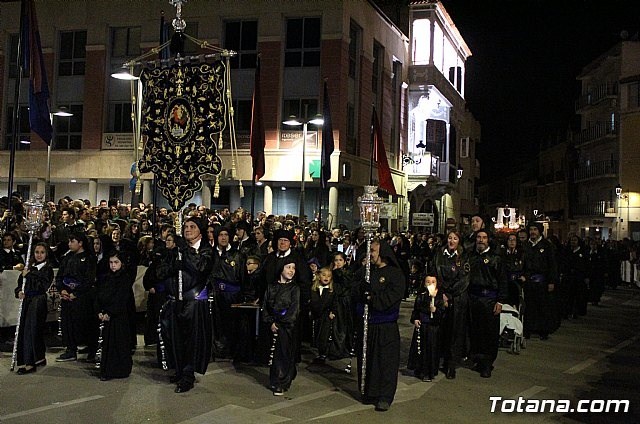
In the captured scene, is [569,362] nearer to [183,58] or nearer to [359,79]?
[183,58]

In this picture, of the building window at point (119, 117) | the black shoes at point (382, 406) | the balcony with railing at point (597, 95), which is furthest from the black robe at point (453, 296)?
the balcony with railing at point (597, 95)

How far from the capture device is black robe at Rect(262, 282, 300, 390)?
8.64 metres

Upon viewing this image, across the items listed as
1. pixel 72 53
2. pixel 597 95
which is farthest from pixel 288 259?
pixel 597 95

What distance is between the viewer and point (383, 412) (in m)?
7.94

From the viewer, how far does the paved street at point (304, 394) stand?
759 centimetres

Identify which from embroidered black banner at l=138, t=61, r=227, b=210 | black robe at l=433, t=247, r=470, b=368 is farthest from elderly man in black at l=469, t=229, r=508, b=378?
embroidered black banner at l=138, t=61, r=227, b=210

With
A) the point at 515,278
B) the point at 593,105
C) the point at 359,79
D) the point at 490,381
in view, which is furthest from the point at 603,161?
the point at 490,381

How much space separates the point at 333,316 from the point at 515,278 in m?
4.25

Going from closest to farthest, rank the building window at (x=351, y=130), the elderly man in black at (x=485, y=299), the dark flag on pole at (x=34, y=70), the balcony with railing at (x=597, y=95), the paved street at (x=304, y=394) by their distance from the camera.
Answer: the paved street at (x=304, y=394) → the elderly man in black at (x=485, y=299) → the dark flag on pole at (x=34, y=70) → the building window at (x=351, y=130) → the balcony with railing at (x=597, y=95)

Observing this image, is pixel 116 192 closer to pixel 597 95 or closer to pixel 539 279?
pixel 539 279

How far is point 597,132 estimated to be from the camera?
50750 millimetres

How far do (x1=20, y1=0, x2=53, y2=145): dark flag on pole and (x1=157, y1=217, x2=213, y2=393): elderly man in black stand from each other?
5.87 meters

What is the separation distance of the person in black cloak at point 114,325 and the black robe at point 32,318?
2.76 ft

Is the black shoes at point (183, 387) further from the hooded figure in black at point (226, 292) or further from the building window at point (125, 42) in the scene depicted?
the building window at point (125, 42)
